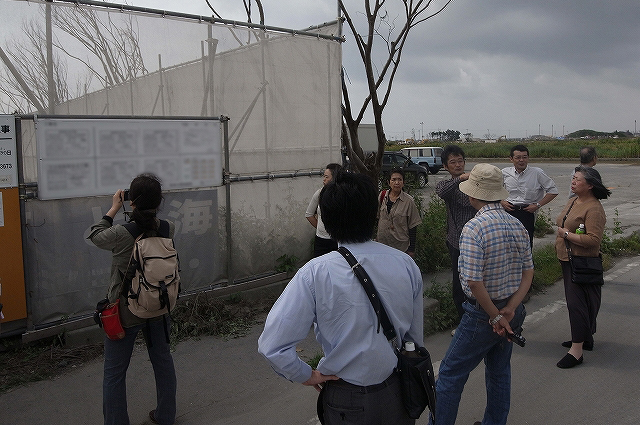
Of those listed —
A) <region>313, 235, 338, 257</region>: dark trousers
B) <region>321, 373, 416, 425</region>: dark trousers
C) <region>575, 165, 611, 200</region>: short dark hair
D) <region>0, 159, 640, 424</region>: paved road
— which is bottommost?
<region>0, 159, 640, 424</region>: paved road

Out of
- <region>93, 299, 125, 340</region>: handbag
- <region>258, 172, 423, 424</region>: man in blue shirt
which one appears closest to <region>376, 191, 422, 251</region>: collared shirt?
<region>93, 299, 125, 340</region>: handbag

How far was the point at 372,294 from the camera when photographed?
220cm

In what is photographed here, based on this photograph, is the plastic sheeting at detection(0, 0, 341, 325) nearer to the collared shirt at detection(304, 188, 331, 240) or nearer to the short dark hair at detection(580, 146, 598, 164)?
the collared shirt at detection(304, 188, 331, 240)

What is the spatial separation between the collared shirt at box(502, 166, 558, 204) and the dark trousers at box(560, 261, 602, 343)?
1.67 meters

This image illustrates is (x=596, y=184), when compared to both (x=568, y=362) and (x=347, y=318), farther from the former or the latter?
(x=347, y=318)

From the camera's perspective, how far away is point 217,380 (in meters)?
4.46

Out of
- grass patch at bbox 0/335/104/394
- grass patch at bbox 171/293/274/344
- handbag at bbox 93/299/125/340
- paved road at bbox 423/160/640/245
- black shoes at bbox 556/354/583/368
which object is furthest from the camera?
paved road at bbox 423/160/640/245

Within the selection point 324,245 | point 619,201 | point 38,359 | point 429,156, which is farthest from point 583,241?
point 429,156

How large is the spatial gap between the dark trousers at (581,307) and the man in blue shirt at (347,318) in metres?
3.17

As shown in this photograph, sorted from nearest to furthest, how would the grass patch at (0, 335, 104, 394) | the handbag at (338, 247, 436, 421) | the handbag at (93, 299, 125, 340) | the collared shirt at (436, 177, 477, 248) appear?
the handbag at (338, 247, 436, 421) < the handbag at (93, 299, 125, 340) < the grass patch at (0, 335, 104, 394) < the collared shirt at (436, 177, 477, 248)

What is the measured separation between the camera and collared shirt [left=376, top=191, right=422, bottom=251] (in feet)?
18.0

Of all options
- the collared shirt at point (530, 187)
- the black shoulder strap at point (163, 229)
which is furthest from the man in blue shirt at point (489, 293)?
the collared shirt at point (530, 187)

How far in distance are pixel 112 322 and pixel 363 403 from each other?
72.6 inches

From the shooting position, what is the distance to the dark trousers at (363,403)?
2.21 metres
